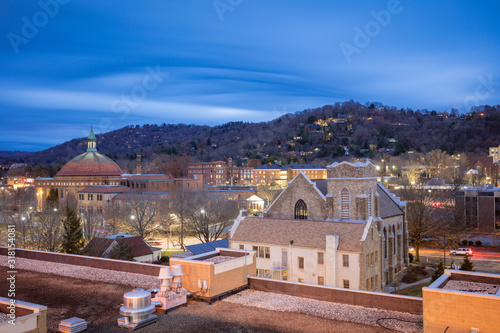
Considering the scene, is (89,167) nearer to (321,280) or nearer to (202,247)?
(202,247)

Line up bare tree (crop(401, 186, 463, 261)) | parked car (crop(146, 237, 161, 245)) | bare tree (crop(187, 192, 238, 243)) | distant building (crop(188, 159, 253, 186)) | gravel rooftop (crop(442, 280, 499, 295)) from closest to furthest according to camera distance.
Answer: gravel rooftop (crop(442, 280, 499, 295)) → bare tree (crop(401, 186, 463, 261)) → bare tree (crop(187, 192, 238, 243)) → parked car (crop(146, 237, 161, 245)) → distant building (crop(188, 159, 253, 186))

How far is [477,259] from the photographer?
4825cm

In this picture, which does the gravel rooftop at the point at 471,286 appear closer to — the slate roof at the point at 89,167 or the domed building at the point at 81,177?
the domed building at the point at 81,177

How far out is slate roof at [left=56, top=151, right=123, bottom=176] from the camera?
350 feet

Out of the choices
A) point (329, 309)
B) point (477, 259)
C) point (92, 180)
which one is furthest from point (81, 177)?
point (329, 309)

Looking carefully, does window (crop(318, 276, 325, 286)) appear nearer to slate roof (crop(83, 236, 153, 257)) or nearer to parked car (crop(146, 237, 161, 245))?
slate roof (crop(83, 236, 153, 257))

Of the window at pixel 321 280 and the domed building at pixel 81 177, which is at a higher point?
the domed building at pixel 81 177

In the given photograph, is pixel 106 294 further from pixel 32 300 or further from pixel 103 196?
pixel 103 196

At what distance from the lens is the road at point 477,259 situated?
4341 cm

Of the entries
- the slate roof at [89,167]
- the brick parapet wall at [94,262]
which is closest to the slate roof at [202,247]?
the brick parapet wall at [94,262]

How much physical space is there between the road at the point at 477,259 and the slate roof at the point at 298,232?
17439 millimetres

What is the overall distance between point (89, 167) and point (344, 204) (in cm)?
8400

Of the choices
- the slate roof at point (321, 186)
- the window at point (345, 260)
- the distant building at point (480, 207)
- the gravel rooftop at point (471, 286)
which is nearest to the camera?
the gravel rooftop at point (471, 286)

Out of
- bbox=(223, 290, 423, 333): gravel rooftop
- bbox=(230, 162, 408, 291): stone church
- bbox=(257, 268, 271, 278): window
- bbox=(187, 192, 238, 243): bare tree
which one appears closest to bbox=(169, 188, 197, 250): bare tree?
bbox=(187, 192, 238, 243): bare tree
